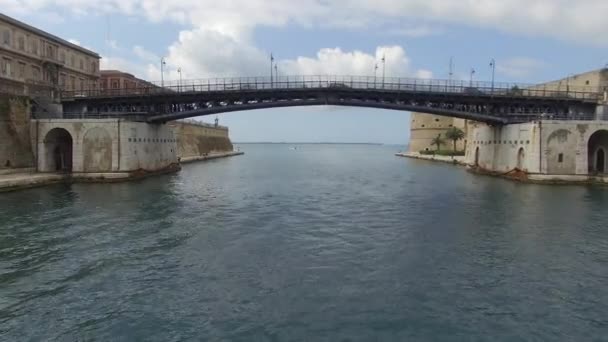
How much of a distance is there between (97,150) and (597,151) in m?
54.9

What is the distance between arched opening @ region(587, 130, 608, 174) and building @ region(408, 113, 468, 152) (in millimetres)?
64724

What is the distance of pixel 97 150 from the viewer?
155 feet

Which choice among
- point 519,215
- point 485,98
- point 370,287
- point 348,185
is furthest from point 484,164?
point 370,287

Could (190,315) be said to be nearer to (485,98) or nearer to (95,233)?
(95,233)

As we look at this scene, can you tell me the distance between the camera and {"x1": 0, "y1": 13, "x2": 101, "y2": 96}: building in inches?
2141

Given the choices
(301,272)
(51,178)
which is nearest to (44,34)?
(51,178)

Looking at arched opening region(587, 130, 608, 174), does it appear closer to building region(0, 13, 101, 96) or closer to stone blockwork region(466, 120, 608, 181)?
stone blockwork region(466, 120, 608, 181)

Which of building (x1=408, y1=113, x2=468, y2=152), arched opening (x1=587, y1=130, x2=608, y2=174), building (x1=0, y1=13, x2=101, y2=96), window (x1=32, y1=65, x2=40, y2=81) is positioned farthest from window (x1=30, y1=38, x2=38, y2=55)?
building (x1=408, y1=113, x2=468, y2=152)

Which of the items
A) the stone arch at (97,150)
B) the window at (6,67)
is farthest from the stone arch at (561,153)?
the window at (6,67)

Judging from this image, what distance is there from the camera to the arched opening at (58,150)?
47.8m

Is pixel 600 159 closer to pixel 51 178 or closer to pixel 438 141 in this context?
pixel 51 178

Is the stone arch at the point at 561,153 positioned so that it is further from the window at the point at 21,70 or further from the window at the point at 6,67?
the window at the point at 21,70

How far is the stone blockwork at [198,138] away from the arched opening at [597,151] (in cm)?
6302

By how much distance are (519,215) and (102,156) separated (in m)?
39.9
